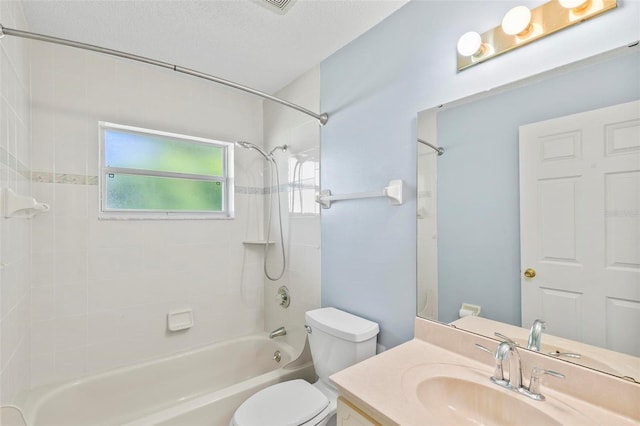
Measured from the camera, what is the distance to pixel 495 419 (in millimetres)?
948

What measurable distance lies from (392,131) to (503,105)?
51 cm

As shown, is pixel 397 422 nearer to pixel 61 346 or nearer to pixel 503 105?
pixel 503 105

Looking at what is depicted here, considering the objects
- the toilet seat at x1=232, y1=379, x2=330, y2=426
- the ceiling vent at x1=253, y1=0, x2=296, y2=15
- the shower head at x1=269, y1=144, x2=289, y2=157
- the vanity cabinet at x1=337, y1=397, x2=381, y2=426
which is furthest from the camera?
the shower head at x1=269, y1=144, x2=289, y2=157

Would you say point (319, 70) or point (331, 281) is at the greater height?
point (319, 70)

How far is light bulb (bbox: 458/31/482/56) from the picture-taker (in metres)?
1.12

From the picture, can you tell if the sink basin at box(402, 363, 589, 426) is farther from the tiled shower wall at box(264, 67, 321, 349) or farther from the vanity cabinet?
the tiled shower wall at box(264, 67, 321, 349)

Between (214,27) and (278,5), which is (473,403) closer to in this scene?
(278,5)

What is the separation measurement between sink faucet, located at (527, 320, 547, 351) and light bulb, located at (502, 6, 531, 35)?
1.00 metres

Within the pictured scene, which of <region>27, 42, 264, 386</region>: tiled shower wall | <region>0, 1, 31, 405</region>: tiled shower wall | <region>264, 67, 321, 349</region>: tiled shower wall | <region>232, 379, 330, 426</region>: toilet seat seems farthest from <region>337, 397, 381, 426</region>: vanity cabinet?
<region>27, 42, 264, 386</region>: tiled shower wall

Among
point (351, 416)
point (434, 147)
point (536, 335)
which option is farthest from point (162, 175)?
point (536, 335)

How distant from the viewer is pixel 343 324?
1.54 meters

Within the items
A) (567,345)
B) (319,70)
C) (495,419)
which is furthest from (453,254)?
(319,70)

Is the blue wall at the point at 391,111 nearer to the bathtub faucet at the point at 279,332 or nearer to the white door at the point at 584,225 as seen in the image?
the white door at the point at 584,225

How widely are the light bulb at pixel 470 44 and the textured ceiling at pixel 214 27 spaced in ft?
1.62
